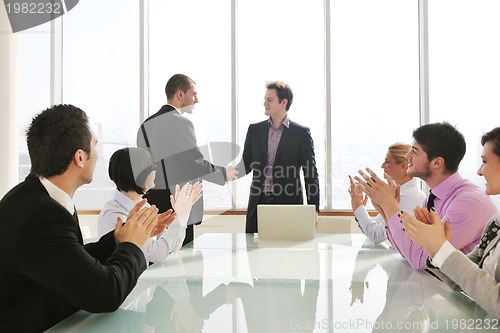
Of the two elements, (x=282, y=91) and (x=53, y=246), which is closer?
(x=53, y=246)

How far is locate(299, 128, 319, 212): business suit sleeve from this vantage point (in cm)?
405

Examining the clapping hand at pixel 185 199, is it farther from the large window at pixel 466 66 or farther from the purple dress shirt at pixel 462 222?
the large window at pixel 466 66

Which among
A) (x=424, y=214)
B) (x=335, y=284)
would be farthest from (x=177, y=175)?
(x=424, y=214)

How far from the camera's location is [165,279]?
73.8 inches

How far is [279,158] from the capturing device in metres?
4.12

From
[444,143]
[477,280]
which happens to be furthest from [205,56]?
[477,280]

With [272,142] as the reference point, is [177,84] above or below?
above

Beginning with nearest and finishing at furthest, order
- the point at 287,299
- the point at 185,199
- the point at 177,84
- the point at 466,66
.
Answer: the point at 287,299 → the point at 185,199 → the point at 177,84 → the point at 466,66

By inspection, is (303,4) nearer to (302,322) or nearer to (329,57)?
(329,57)

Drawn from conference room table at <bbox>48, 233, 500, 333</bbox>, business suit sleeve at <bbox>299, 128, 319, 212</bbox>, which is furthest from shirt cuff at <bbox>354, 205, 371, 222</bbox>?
business suit sleeve at <bbox>299, 128, 319, 212</bbox>

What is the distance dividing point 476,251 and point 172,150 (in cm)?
241

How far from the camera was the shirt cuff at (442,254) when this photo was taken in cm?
140

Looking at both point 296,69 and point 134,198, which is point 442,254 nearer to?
point 134,198

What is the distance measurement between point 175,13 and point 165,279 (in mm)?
4551
